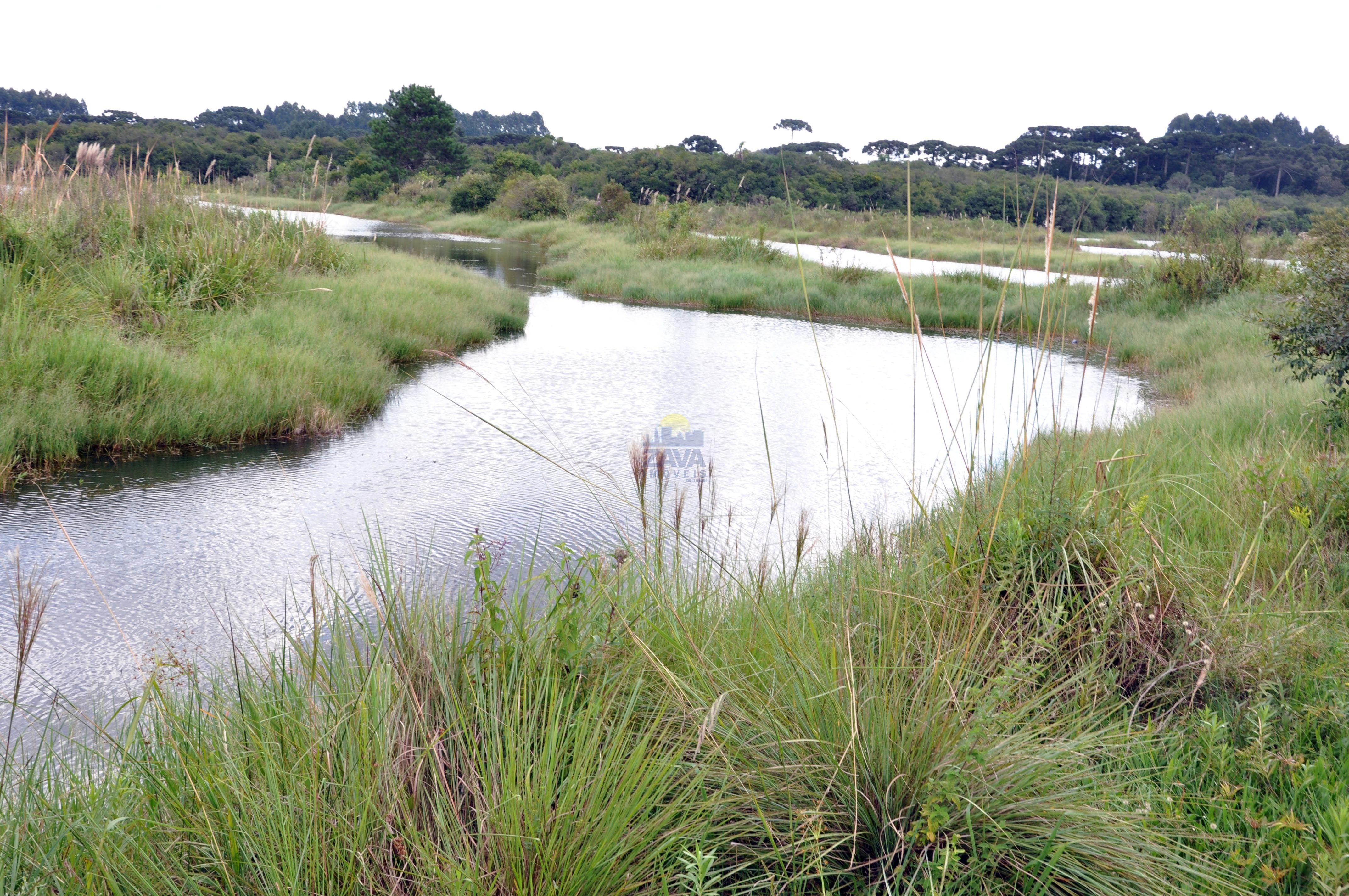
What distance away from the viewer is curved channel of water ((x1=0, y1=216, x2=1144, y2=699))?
2994 millimetres

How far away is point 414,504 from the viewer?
4.29 metres

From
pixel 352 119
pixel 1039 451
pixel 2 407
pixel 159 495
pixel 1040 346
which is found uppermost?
pixel 352 119

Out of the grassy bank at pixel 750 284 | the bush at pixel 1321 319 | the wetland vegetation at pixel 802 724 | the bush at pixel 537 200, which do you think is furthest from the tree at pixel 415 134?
the wetland vegetation at pixel 802 724

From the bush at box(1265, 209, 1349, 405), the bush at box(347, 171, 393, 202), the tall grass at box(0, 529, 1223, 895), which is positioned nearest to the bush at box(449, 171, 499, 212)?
the bush at box(347, 171, 393, 202)

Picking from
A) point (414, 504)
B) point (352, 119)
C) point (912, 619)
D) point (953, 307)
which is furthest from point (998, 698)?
point (352, 119)

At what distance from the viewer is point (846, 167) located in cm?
3272

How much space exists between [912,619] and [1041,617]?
333 millimetres

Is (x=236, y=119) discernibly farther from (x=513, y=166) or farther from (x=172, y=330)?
(x=172, y=330)

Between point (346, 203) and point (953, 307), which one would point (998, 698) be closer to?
point (953, 307)

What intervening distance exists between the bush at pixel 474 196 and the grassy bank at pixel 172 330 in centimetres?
2285

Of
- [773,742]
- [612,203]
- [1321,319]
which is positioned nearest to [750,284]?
[1321,319]

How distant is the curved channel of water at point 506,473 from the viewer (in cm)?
299

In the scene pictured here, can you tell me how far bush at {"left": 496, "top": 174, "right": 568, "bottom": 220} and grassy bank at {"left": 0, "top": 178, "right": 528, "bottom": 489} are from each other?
19.1m

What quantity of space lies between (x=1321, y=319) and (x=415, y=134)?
145 ft
